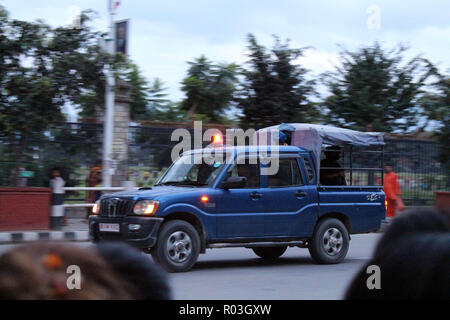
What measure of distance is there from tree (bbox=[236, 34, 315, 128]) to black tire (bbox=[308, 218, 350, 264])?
375 inches

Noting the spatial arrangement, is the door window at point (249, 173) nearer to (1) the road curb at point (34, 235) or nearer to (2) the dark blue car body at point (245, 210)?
(2) the dark blue car body at point (245, 210)

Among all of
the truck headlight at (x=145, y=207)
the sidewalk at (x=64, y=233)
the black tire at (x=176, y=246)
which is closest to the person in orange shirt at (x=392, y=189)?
the sidewalk at (x=64, y=233)

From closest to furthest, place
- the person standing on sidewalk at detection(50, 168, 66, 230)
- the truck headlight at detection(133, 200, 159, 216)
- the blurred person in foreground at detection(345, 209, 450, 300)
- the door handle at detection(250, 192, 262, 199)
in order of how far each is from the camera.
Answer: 1. the blurred person in foreground at detection(345, 209, 450, 300)
2. the truck headlight at detection(133, 200, 159, 216)
3. the door handle at detection(250, 192, 262, 199)
4. the person standing on sidewalk at detection(50, 168, 66, 230)

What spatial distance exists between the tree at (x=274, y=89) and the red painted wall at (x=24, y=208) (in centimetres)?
803

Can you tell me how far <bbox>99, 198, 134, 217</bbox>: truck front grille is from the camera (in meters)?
9.01

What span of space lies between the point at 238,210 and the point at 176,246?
1139mm

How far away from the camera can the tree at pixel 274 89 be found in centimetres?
1980

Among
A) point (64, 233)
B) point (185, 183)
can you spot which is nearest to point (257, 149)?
point (185, 183)

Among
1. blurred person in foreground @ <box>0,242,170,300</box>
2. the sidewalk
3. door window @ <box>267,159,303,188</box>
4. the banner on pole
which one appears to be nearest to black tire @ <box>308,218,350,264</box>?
door window @ <box>267,159,303,188</box>

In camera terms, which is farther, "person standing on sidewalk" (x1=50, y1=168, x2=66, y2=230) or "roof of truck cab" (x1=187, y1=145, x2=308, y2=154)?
"person standing on sidewalk" (x1=50, y1=168, x2=66, y2=230)

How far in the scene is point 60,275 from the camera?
1357mm

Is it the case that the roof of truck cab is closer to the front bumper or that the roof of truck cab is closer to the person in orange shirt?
the front bumper

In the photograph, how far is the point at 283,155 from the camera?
400 inches

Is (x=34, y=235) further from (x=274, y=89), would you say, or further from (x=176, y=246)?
(x=274, y=89)
